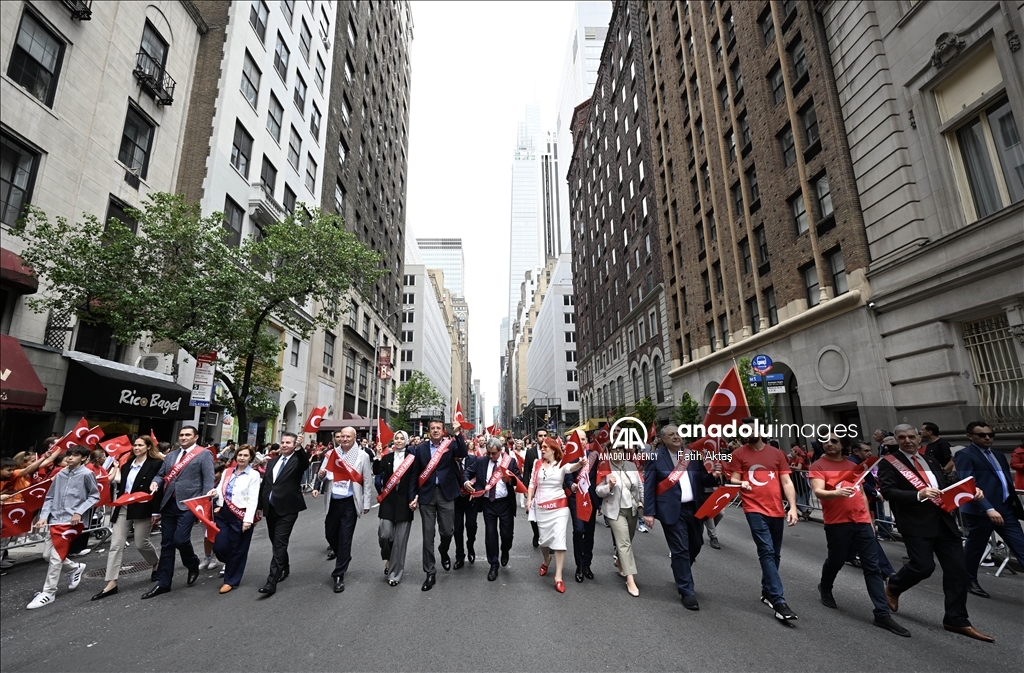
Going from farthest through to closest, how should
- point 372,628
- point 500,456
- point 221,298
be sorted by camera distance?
1. point 221,298
2. point 500,456
3. point 372,628

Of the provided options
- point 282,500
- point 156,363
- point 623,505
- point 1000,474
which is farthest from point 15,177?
point 1000,474

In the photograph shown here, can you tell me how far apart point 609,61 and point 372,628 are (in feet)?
190

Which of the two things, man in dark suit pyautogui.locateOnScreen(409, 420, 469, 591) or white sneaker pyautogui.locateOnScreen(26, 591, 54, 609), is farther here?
man in dark suit pyautogui.locateOnScreen(409, 420, 469, 591)

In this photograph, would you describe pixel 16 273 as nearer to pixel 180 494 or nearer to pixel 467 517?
pixel 180 494

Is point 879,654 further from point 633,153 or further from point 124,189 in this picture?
point 633,153

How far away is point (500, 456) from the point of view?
838 centimetres

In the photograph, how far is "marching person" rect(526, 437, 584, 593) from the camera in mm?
7211

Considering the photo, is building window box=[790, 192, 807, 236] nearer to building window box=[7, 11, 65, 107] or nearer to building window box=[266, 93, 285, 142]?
building window box=[7, 11, 65, 107]

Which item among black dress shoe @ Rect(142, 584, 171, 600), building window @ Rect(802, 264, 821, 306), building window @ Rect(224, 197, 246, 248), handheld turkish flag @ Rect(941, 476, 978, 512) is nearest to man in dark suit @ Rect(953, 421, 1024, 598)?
handheld turkish flag @ Rect(941, 476, 978, 512)

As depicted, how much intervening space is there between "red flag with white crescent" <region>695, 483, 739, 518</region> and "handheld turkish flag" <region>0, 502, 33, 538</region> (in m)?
9.98

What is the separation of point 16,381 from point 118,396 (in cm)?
369

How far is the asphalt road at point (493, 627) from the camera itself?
4.57 m

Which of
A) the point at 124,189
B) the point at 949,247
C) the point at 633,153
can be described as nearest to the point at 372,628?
the point at 949,247

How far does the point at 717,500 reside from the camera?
636 centimetres
